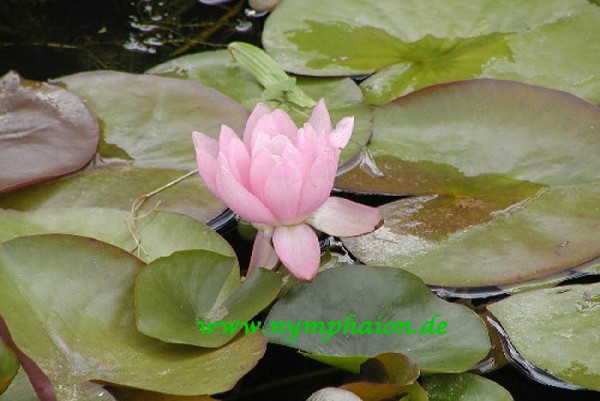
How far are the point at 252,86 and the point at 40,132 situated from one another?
0.51m

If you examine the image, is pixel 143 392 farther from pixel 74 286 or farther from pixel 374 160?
pixel 374 160

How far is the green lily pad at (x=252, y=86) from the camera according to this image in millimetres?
1896

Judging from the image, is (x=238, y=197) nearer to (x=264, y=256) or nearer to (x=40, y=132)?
(x=264, y=256)

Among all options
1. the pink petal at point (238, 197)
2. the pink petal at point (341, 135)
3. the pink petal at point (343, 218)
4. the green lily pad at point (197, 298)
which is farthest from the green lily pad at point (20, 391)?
the pink petal at point (341, 135)

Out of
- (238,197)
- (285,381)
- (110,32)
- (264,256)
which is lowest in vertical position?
(285,381)

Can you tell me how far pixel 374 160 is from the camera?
1795 mm

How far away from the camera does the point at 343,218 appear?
1.44 metres

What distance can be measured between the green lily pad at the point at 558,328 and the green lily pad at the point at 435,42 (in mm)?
611

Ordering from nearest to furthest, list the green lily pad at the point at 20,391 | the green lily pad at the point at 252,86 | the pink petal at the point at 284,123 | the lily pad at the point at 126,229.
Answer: the green lily pad at the point at 20,391
the pink petal at the point at 284,123
the lily pad at the point at 126,229
the green lily pad at the point at 252,86

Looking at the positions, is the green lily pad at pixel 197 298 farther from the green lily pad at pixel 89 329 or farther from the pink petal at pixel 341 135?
the pink petal at pixel 341 135

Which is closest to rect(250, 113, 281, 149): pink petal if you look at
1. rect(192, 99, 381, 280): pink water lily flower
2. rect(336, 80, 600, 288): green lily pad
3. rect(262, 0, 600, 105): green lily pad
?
rect(192, 99, 381, 280): pink water lily flower

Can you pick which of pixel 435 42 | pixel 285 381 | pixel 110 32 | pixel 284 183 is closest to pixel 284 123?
pixel 284 183

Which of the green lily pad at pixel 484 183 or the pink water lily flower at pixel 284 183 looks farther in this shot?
the green lily pad at pixel 484 183

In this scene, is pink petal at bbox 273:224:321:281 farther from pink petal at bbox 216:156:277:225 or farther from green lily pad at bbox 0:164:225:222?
green lily pad at bbox 0:164:225:222
